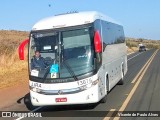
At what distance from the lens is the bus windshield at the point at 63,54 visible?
12359mm

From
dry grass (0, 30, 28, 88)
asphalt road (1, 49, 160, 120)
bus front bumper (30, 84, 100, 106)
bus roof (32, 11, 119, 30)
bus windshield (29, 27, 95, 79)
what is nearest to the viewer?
asphalt road (1, 49, 160, 120)

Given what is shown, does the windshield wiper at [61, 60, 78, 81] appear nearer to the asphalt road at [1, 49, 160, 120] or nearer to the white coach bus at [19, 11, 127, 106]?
the white coach bus at [19, 11, 127, 106]

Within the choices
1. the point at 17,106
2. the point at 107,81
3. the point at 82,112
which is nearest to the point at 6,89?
the point at 17,106

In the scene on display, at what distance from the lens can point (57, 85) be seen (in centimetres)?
1226

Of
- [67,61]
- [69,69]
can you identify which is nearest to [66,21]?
[67,61]

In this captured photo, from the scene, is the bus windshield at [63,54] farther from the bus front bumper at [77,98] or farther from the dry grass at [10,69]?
the dry grass at [10,69]

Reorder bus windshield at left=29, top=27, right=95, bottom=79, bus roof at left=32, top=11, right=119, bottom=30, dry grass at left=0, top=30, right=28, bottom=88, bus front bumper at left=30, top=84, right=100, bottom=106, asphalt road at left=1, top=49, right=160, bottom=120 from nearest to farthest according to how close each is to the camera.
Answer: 1. asphalt road at left=1, top=49, right=160, bottom=120
2. bus front bumper at left=30, top=84, right=100, bottom=106
3. bus windshield at left=29, top=27, right=95, bottom=79
4. bus roof at left=32, top=11, right=119, bottom=30
5. dry grass at left=0, top=30, right=28, bottom=88

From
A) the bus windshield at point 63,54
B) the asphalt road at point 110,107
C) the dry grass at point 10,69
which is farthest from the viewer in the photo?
the dry grass at point 10,69

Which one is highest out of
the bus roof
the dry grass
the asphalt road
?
the bus roof

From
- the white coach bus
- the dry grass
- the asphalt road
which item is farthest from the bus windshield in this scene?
the dry grass

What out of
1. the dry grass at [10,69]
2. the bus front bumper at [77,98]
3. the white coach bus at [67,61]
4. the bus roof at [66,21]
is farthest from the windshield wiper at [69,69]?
the dry grass at [10,69]

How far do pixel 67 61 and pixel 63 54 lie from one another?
0.86 feet

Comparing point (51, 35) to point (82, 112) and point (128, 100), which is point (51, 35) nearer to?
point (82, 112)

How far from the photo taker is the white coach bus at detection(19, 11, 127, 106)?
1221 cm
